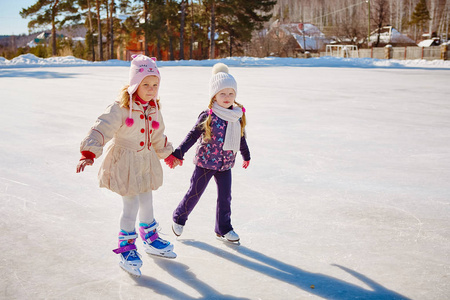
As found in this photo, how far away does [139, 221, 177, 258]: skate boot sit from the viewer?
2602mm

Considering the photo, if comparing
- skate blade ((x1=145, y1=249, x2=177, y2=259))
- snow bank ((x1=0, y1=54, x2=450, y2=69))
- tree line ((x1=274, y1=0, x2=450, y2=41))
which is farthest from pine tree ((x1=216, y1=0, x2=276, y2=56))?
skate blade ((x1=145, y1=249, x2=177, y2=259))

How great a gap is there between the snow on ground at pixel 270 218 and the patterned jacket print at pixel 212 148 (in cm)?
49

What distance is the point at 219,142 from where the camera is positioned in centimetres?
278

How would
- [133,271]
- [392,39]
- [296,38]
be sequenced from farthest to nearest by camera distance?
[296,38]
[392,39]
[133,271]

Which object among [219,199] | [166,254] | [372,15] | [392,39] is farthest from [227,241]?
[372,15]

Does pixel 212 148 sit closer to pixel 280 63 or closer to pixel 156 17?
pixel 280 63

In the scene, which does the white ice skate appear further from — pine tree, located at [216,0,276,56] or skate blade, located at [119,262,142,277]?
pine tree, located at [216,0,276,56]

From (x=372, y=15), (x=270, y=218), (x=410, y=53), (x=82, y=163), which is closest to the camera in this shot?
(x=82, y=163)

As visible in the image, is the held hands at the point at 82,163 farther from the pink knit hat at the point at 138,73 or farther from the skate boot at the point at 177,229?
the skate boot at the point at 177,229

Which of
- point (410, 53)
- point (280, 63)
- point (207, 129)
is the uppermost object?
point (410, 53)

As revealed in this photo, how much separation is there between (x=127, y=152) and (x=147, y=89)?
361 mm

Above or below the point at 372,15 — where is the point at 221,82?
below

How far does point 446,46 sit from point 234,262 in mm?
24046

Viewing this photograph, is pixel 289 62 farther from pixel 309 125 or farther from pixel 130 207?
pixel 130 207
